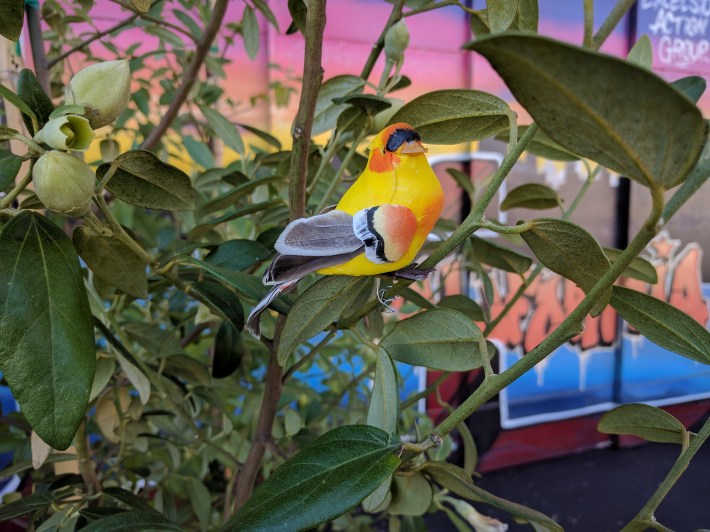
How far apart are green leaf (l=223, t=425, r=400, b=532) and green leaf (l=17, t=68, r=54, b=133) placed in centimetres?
21

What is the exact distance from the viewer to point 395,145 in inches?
12.2

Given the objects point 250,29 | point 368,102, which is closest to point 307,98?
point 368,102

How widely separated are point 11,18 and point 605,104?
274 millimetres

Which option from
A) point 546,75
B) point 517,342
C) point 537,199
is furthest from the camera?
point 517,342

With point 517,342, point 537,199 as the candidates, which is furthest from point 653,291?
point 537,199

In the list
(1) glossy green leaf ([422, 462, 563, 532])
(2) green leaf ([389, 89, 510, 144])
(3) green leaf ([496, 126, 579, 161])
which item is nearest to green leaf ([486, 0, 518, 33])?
(2) green leaf ([389, 89, 510, 144])

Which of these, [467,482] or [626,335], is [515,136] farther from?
[626,335]

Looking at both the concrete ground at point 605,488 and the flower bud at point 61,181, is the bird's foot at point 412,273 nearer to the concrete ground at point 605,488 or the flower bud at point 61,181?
the flower bud at point 61,181

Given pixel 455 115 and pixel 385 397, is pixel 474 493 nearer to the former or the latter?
pixel 385 397

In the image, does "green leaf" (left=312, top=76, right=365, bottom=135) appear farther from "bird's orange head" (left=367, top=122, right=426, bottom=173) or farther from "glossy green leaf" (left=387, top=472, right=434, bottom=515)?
"glossy green leaf" (left=387, top=472, right=434, bottom=515)

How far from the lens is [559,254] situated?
10.3 inches

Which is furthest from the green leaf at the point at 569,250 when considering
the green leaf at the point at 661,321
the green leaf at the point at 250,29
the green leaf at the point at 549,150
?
the green leaf at the point at 250,29

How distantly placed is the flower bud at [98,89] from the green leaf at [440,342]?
193 millimetres

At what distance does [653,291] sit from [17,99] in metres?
2.08
